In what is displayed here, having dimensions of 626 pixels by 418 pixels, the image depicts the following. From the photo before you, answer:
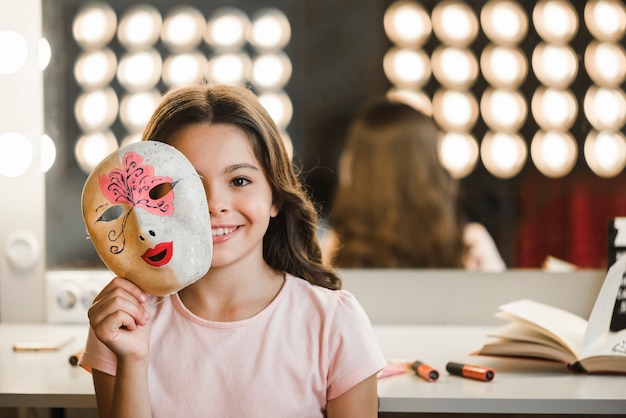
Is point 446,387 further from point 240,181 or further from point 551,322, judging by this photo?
point 240,181

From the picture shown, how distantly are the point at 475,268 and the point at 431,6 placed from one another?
0.58 m

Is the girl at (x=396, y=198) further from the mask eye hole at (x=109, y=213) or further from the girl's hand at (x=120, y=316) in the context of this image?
the girl's hand at (x=120, y=316)

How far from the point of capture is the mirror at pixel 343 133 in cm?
186

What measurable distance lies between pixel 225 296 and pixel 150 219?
0.91 ft

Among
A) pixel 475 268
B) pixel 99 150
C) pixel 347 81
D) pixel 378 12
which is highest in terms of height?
pixel 378 12

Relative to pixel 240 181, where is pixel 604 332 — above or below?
below

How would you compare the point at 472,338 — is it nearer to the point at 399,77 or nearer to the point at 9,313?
the point at 399,77

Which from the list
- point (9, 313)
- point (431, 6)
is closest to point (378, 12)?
point (431, 6)

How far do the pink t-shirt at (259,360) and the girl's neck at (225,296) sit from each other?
0.06 feet

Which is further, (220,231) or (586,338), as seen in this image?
(586,338)

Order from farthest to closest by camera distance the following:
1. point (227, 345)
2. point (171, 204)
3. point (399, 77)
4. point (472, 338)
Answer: point (399, 77)
point (472, 338)
point (227, 345)
point (171, 204)

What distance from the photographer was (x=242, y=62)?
1894 millimetres

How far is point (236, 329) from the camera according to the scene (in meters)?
1.31

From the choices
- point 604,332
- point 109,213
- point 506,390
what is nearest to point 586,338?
point 604,332
